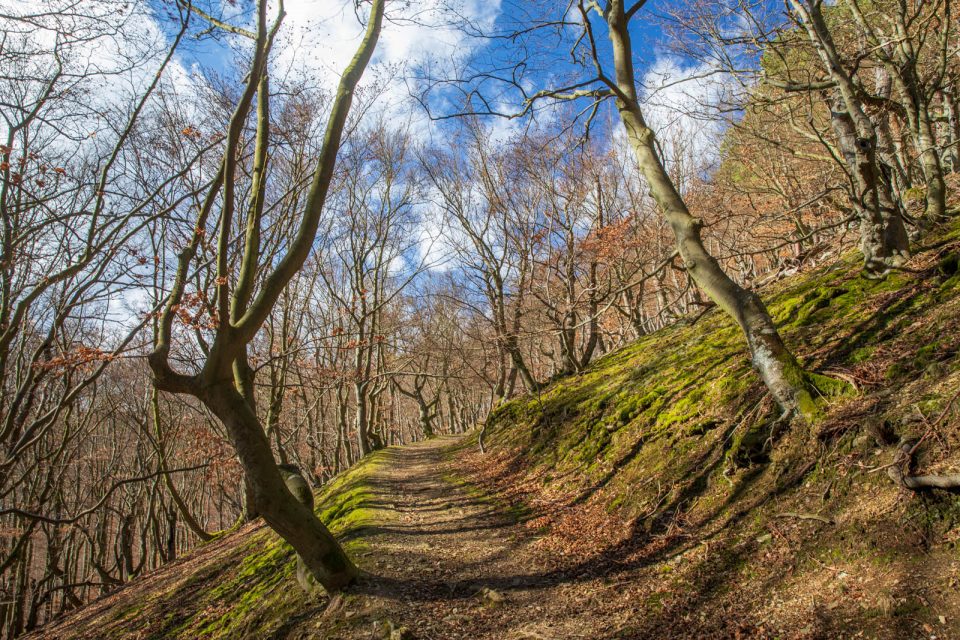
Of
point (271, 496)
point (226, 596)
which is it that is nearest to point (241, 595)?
point (226, 596)

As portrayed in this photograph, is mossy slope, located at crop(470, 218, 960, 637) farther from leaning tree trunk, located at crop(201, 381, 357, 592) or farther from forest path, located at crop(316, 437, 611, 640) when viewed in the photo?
leaning tree trunk, located at crop(201, 381, 357, 592)

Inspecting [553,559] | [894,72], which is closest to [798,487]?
[553,559]

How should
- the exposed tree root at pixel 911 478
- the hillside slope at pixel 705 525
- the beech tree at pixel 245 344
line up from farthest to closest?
1. the beech tree at pixel 245 344
2. the hillside slope at pixel 705 525
3. the exposed tree root at pixel 911 478

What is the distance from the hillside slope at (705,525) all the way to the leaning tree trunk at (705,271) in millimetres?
305

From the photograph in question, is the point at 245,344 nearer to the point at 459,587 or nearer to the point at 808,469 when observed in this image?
the point at 459,587

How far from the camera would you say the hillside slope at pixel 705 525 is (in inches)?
104

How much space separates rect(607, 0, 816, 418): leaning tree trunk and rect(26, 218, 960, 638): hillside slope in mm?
305

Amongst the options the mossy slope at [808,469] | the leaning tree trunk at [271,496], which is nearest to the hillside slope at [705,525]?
the mossy slope at [808,469]

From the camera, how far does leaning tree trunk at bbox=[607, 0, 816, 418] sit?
3.97 m

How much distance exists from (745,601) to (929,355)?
237 cm

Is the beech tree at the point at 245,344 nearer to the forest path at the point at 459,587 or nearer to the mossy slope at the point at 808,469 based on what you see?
the forest path at the point at 459,587

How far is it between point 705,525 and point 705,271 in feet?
7.41

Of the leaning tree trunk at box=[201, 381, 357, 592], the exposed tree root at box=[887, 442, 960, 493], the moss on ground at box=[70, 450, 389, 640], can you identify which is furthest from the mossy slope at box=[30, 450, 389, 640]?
the exposed tree root at box=[887, 442, 960, 493]

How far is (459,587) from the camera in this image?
433 centimetres
